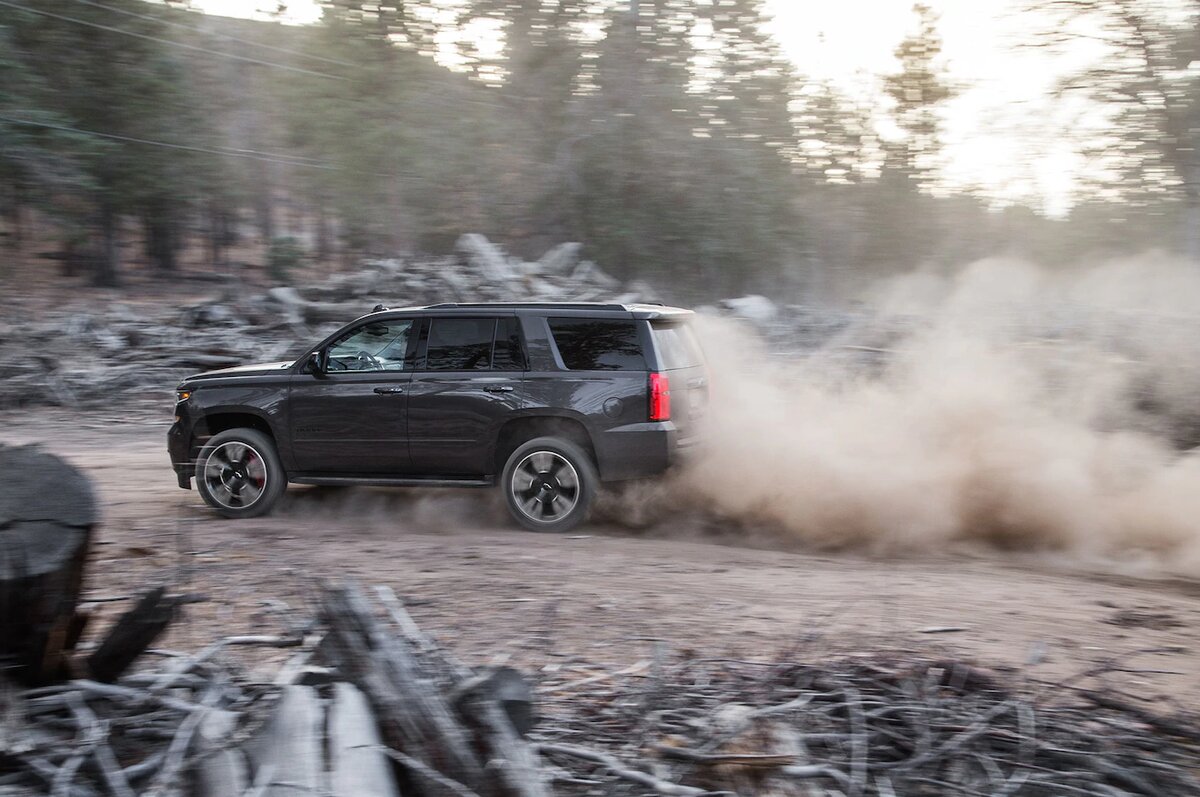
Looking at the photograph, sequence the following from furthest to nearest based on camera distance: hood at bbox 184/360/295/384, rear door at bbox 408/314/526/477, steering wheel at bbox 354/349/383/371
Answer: hood at bbox 184/360/295/384, steering wheel at bbox 354/349/383/371, rear door at bbox 408/314/526/477

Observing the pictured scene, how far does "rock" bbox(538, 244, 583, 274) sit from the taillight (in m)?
16.3

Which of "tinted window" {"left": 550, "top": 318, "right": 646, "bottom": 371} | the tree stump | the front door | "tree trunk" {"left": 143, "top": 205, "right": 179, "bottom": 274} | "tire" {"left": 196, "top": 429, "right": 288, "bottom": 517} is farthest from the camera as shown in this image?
"tree trunk" {"left": 143, "top": 205, "right": 179, "bottom": 274}

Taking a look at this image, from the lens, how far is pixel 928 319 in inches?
704

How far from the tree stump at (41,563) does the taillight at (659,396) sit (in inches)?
189

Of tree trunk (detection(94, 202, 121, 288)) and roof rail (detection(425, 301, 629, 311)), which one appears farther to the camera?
tree trunk (detection(94, 202, 121, 288))

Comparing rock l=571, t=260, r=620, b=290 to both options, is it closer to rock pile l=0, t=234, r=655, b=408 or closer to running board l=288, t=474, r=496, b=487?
rock pile l=0, t=234, r=655, b=408

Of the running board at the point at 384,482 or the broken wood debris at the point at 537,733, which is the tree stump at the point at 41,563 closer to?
the broken wood debris at the point at 537,733

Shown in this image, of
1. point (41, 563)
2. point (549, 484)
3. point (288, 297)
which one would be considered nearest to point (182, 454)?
point (549, 484)

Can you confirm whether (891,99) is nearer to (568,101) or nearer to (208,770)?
(568,101)

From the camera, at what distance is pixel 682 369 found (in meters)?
8.41

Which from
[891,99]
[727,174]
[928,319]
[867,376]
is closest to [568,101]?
[727,174]

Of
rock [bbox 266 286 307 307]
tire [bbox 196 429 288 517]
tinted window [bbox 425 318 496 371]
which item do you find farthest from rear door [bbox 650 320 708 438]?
rock [bbox 266 286 307 307]

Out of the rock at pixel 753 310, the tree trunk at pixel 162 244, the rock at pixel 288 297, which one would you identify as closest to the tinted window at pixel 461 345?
the rock at pixel 753 310

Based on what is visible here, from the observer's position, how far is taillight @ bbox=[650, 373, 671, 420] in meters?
8.08
